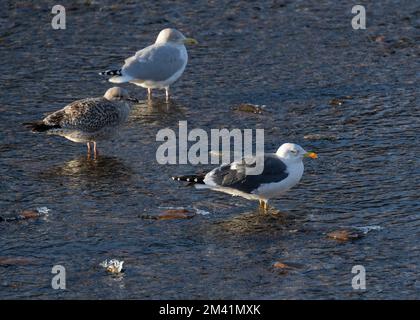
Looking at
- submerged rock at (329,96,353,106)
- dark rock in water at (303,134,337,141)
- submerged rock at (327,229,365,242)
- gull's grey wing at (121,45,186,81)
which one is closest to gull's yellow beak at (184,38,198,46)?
gull's grey wing at (121,45,186,81)

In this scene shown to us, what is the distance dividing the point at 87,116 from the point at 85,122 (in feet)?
0.40

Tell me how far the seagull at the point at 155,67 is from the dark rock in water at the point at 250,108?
1243 mm

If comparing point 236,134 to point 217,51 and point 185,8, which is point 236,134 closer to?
point 217,51

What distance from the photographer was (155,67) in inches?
558

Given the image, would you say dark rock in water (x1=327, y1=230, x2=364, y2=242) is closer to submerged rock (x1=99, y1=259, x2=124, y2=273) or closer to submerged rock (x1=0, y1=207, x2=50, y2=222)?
submerged rock (x1=99, y1=259, x2=124, y2=273)

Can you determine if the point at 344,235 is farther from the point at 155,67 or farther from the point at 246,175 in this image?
the point at 155,67

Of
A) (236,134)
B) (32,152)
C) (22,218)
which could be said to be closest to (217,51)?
(236,134)

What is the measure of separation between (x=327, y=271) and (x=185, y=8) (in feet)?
31.3

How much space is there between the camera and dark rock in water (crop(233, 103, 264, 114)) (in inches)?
523

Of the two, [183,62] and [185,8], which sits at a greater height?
[185,8]

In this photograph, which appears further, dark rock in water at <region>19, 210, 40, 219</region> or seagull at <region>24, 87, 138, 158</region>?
seagull at <region>24, 87, 138, 158</region>

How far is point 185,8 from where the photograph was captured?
17516 mm

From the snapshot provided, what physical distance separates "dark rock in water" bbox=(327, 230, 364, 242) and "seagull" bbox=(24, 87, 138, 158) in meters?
3.58

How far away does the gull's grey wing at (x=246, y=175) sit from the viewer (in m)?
10.1
